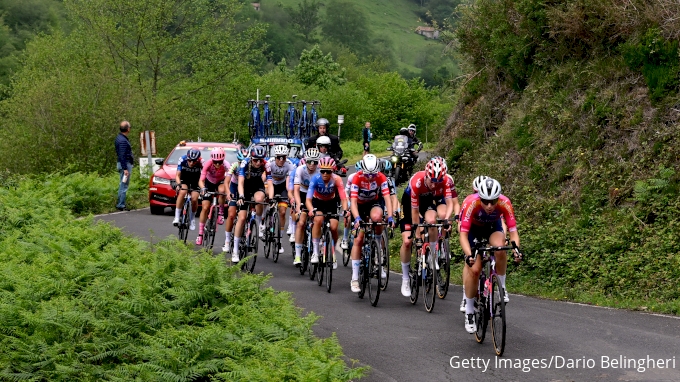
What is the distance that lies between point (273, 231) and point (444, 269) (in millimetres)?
4695

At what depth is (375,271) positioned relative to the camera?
45.3ft

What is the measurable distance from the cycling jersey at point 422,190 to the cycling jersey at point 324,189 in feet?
5.68

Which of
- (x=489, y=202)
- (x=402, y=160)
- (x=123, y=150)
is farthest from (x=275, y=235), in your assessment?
(x=402, y=160)

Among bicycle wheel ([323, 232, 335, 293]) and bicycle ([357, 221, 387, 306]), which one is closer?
bicycle ([357, 221, 387, 306])

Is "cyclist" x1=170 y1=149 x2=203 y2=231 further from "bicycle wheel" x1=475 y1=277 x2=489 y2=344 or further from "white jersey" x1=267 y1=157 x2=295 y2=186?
"bicycle wheel" x1=475 y1=277 x2=489 y2=344

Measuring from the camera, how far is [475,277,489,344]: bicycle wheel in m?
10.8

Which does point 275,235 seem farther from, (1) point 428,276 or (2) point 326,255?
(1) point 428,276

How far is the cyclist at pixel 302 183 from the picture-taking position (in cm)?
1576

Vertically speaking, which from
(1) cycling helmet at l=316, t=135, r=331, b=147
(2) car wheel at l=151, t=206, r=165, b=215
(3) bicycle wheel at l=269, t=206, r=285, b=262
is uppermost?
(1) cycling helmet at l=316, t=135, r=331, b=147

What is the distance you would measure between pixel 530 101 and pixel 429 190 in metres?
9.69

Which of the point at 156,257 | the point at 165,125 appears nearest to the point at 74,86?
the point at 165,125

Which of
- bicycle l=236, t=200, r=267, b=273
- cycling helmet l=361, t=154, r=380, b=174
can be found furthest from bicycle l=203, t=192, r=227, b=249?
cycling helmet l=361, t=154, r=380, b=174

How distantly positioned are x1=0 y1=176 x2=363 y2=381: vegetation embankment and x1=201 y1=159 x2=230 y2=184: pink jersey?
3296 millimetres

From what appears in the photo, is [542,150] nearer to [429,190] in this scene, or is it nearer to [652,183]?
[652,183]
